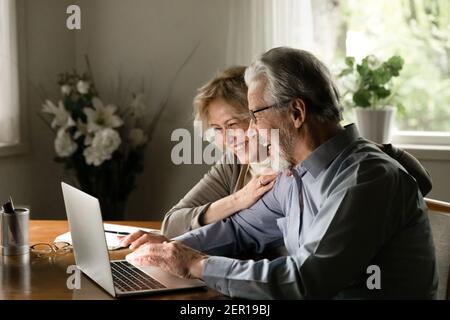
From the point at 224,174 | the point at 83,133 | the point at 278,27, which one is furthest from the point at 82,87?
the point at 224,174

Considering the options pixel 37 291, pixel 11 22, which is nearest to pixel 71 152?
pixel 11 22

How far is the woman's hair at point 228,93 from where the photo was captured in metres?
2.10

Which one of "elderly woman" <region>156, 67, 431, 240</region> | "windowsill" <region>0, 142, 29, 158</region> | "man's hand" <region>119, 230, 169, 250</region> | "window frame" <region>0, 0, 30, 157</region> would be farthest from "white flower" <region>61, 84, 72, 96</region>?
"man's hand" <region>119, 230, 169, 250</region>

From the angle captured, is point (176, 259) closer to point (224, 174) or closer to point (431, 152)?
point (224, 174)

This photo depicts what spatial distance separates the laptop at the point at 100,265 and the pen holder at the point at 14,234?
0.65 feet

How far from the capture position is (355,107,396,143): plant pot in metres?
3.05

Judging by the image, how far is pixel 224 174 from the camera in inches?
88.4

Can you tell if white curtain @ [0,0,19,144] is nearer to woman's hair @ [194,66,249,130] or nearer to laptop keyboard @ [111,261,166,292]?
woman's hair @ [194,66,249,130]

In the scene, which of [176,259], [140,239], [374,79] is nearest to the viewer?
[176,259]

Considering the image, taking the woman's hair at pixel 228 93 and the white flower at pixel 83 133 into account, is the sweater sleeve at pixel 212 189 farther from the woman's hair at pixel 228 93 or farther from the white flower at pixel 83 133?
the white flower at pixel 83 133

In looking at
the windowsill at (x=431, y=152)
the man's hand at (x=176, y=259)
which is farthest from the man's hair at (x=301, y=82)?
the windowsill at (x=431, y=152)

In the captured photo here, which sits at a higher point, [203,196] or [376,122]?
[376,122]

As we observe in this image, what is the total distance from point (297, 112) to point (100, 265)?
0.55m

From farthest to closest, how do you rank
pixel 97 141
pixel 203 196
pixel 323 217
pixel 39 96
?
pixel 39 96, pixel 97 141, pixel 203 196, pixel 323 217
